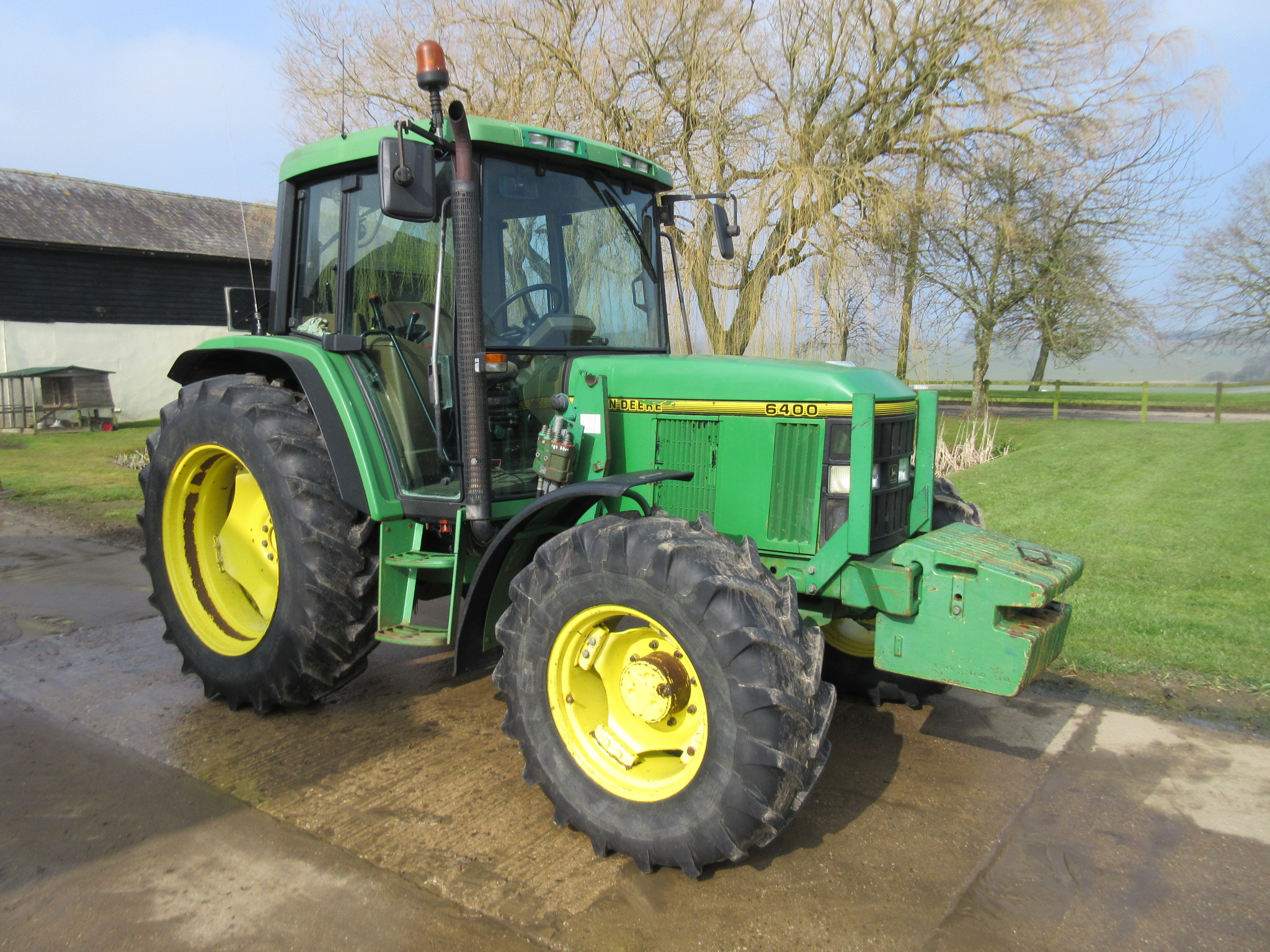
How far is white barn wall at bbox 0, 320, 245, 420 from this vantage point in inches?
794

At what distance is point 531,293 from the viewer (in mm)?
3996

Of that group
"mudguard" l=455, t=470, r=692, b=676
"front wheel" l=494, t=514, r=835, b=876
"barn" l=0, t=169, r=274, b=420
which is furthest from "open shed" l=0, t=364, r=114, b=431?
"front wheel" l=494, t=514, r=835, b=876

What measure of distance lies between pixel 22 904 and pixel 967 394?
22411 mm

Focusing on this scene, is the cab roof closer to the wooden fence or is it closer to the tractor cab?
the tractor cab

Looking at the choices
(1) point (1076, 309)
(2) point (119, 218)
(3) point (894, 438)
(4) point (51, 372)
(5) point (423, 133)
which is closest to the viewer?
(5) point (423, 133)

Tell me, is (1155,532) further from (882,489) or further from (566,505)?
(566,505)

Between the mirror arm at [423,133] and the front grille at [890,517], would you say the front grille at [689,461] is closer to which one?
the front grille at [890,517]

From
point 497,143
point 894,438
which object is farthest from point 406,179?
point 894,438

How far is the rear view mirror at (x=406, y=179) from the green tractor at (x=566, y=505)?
11 mm

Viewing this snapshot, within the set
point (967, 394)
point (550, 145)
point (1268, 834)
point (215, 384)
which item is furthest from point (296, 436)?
point (967, 394)

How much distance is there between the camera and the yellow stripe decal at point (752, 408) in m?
3.44

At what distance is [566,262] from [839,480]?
1630 mm

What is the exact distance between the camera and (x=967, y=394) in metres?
22.5

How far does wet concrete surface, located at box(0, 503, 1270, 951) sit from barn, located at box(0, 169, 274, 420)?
57.7ft
